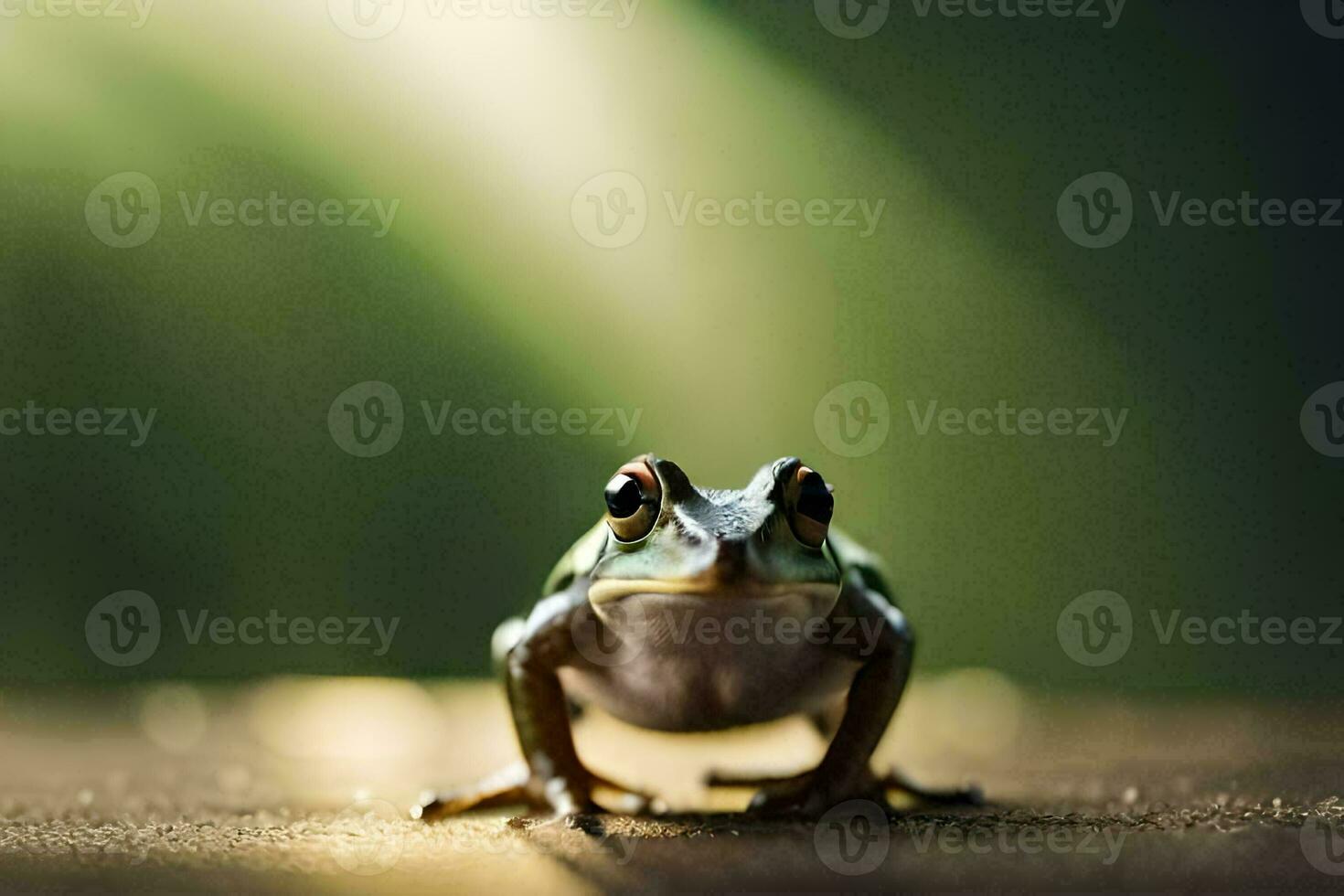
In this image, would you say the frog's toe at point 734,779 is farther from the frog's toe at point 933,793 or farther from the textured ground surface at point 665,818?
the frog's toe at point 933,793

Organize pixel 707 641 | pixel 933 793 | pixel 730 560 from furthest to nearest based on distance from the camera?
pixel 933 793 < pixel 707 641 < pixel 730 560

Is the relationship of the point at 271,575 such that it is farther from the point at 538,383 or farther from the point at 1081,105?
the point at 1081,105

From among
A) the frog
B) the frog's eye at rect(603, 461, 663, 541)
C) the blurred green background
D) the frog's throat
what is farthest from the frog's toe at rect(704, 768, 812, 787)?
the blurred green background

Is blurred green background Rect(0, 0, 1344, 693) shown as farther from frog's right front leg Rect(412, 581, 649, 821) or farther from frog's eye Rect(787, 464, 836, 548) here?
frog's eye Rect(787, 464, 836, 548)

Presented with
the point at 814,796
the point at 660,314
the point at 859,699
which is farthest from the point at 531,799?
the point at 660,314

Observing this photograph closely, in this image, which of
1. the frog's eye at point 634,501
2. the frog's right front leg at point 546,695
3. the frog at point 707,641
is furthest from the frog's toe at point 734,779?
the frog's eye at point 634,501

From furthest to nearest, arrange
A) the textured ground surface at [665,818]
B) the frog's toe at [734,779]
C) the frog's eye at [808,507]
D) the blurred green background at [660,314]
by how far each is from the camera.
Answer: the blurred green background at [660,314], the frog's toe at [734,779], the frog's eye at [808,507], the textured ground surface at [665,818]

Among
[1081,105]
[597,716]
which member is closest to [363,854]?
[597,716]

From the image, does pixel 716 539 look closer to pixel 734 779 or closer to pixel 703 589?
pixel 703 589
